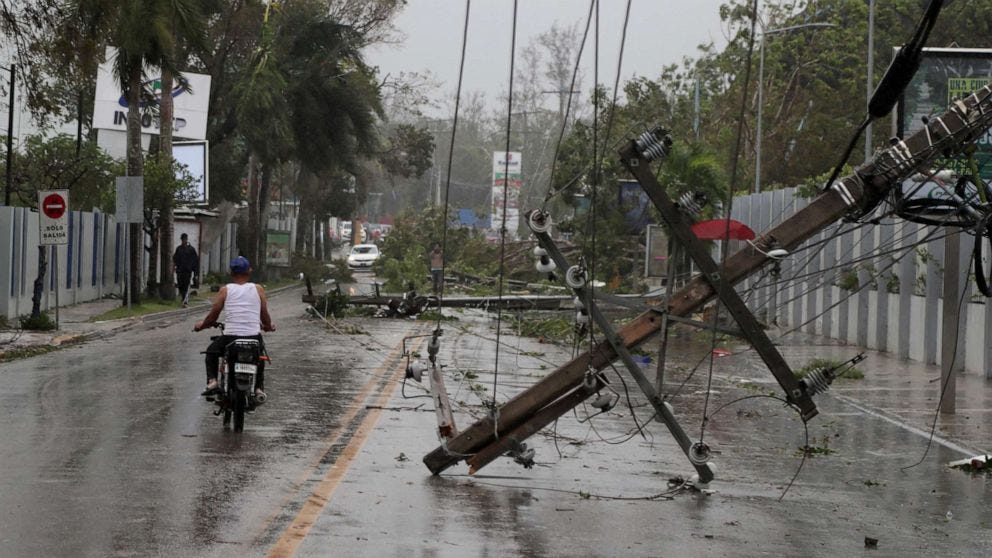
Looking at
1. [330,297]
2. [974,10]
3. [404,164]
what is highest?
[974,10]

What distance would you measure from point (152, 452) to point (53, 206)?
17403mm

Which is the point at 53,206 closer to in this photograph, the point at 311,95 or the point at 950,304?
the point at 950,304

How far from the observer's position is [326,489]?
10672 millimetres

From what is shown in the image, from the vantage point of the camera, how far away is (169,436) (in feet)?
44.0

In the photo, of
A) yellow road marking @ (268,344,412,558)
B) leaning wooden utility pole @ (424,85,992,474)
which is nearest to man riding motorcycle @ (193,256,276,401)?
yellow road marking @ (268,344,412,558)

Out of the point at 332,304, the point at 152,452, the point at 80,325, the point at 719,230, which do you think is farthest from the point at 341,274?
the point at 719,230

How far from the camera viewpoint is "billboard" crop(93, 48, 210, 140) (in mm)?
50688

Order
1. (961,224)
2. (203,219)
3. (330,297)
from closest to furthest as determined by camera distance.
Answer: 1. (961,224)
2. (330,297)
3. (203,219)

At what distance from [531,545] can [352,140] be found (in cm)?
5707

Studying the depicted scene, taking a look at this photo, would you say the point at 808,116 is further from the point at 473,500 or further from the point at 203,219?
the point at 473,500

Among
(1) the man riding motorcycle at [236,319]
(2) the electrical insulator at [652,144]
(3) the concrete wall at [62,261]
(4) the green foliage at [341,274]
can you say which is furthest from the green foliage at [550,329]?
(4) the green foliage at [341,274]

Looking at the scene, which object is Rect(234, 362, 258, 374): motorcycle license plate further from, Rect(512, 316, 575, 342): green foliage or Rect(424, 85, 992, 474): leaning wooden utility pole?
Rect(512, 316, 575, 342): green foliage

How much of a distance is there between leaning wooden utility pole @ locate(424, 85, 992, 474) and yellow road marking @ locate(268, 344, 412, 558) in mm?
1295

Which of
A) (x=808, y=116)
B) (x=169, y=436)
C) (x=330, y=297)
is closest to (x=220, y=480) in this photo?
(x=169, y=436)
